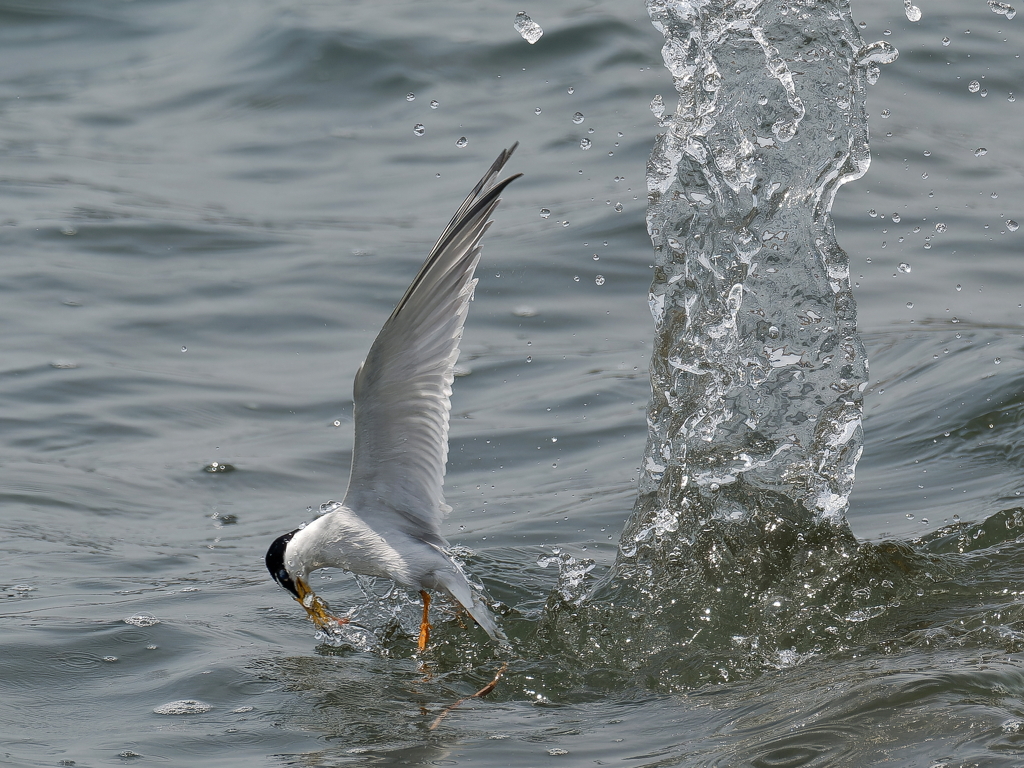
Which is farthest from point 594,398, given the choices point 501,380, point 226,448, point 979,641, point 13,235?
point 13,235

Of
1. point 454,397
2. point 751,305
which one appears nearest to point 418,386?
point 751,305

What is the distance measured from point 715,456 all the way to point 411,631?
1.48 m

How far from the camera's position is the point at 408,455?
507cm

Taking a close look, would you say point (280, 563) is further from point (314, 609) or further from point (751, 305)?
point (751, 305)

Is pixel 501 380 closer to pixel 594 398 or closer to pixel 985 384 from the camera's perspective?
pixel 594 398

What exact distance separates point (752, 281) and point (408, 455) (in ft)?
5.59

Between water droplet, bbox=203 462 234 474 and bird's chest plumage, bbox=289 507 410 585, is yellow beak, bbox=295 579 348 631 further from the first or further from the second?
water droplet, bbox=203 462 234 474

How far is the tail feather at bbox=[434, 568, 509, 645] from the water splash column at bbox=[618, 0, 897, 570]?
0.64 metres

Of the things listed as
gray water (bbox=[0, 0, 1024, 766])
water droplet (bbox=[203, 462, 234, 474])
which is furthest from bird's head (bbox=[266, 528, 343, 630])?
water droplet (bbox=[203, 462, 234, 474])

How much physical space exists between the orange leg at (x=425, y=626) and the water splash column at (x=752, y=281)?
81 cm

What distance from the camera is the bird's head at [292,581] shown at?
16.7 feet

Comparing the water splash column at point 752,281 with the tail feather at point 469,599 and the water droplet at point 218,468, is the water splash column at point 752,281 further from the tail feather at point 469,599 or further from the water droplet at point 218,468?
the water droplet at point 218,468

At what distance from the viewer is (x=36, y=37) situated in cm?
1447

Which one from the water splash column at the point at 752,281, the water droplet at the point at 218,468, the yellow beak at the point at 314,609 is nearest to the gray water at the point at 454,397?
the water droplet at the point at 218,468
